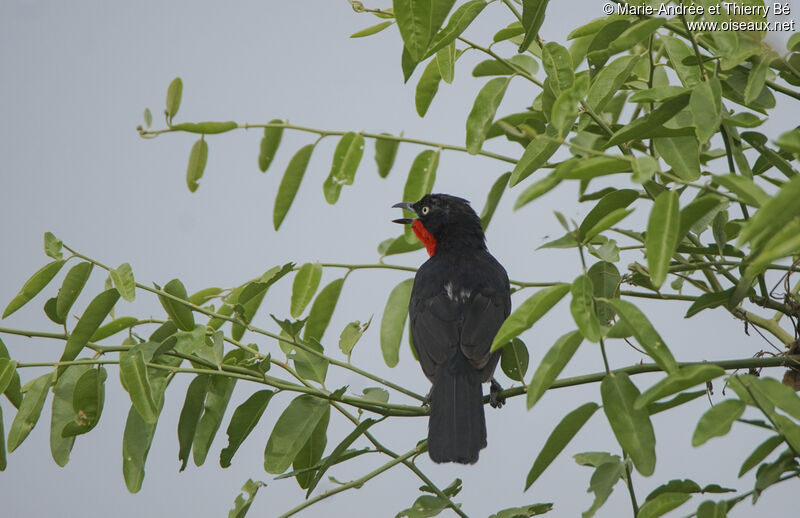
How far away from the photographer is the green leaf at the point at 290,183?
3125 millimetres

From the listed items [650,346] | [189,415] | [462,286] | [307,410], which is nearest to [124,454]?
[189,415]

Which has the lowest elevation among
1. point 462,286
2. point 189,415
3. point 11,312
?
point 189,415

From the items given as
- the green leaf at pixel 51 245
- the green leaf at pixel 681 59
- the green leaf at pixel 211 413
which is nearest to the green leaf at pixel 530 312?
the green leaf at pixel 681 59

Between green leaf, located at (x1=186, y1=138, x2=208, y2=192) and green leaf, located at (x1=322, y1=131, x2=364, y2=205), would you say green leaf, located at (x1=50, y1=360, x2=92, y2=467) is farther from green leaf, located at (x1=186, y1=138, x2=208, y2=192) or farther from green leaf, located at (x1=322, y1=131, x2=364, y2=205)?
green leaf, located at (x1=322, y1=131, x2=364, y2=205)

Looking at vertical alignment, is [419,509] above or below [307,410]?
below

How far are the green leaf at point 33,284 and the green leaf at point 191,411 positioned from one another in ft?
1.98

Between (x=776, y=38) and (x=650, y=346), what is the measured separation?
1.07m

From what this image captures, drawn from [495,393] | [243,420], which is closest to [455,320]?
[495,393]

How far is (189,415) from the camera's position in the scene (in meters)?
2.83

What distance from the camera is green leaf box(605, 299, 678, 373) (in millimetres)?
1795

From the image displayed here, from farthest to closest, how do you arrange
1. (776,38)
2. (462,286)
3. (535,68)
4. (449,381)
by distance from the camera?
1. (462,286)
2. (449,381)
3. (535,68)
4. (776,38)

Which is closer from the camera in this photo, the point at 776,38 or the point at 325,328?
the point at 776,38

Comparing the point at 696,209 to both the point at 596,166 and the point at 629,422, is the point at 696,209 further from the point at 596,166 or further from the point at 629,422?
the point at 629,422

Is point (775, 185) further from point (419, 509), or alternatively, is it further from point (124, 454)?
point (124, 454)
